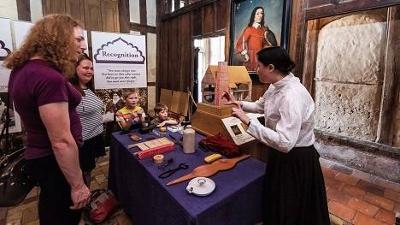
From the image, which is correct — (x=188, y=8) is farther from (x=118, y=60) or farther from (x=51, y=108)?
(x=51, y=108)

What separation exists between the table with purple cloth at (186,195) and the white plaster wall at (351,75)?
2.71m

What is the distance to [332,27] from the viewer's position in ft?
12.2

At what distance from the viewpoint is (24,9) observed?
4.11 meters

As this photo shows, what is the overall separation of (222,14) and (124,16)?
2314 millimetres

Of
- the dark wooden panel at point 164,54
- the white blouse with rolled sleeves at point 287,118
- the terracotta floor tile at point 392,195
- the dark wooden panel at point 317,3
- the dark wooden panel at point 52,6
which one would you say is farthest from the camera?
the dark wooden panel at point 164,54

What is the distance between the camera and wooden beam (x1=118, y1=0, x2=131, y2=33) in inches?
199

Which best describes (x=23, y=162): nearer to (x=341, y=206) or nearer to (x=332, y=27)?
(x=341, y=206)

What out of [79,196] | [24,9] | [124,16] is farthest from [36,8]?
[79,196]

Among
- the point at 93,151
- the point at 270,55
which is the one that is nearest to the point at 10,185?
the point at 93,151

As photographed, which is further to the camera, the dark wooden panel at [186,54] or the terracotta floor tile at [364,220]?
the dark wooden panel at [186,54]

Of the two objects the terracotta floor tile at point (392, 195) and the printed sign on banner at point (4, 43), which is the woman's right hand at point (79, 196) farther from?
the printed sign on banner at point (4, 43)

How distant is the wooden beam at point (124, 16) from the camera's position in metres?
5.07

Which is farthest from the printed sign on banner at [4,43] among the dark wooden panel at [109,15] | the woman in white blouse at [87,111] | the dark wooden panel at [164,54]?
the dark wooden panel at [164,54]

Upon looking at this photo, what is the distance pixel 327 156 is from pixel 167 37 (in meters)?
4.19
